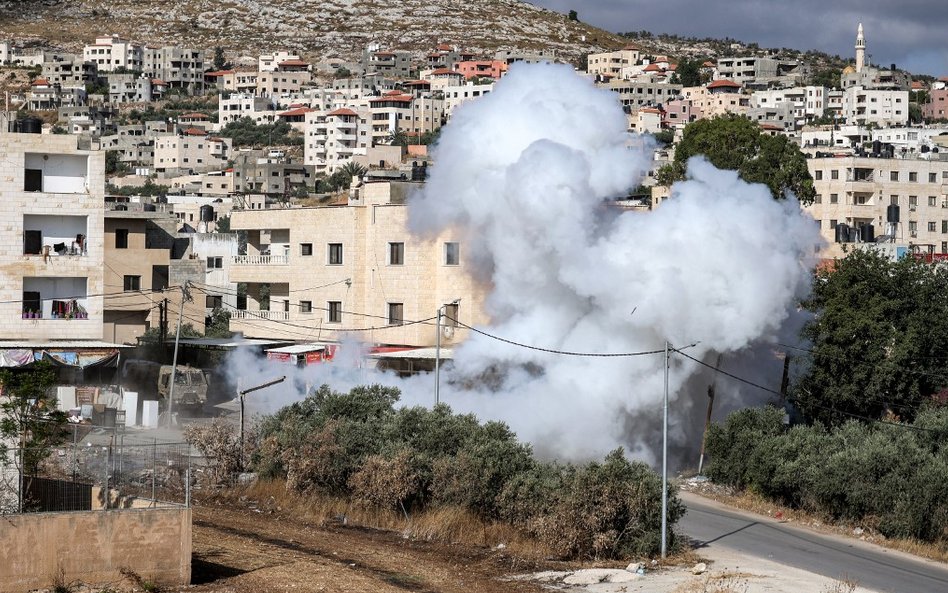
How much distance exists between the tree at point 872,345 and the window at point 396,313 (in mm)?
16301

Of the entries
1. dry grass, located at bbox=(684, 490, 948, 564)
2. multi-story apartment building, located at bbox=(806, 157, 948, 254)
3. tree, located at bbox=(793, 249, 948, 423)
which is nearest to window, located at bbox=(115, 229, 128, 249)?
tree, located at bbox=(793, 249, 948, 423)

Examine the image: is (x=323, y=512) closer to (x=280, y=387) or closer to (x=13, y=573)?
(x=13, y=573)

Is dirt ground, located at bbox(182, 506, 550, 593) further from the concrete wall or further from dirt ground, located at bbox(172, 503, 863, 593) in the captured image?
the concrete wall

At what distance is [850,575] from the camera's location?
105 feet

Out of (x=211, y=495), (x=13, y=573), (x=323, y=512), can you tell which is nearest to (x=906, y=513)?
(x=323, y=512)

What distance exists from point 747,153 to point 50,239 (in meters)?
41.3

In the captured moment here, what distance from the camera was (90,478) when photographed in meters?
33.9

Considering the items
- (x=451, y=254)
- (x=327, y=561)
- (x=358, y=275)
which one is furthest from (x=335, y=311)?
(x=327, y=561)

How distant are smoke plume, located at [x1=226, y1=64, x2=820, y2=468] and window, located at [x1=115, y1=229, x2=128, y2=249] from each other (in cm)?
1845

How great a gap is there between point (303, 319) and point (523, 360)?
56.6 feet

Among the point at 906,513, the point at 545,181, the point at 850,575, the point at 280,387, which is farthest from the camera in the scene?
the point at 280,387

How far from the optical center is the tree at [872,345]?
4794 cm

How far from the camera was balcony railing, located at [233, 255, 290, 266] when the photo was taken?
208 ft

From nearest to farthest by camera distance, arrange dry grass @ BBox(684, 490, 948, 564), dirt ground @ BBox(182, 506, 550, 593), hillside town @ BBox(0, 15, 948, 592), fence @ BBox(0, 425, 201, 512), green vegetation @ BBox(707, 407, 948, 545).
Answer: fence @ BBox(0, 425, 201, 512) → dirt ground @ BBox(182, 506, 550, 593) → hillside town @ BBox(0, 15, 948, 592) → dry grass @ BBox(684, 490, 948, 564) → green vegetation @ BBox(707, 407, 948, 545)
